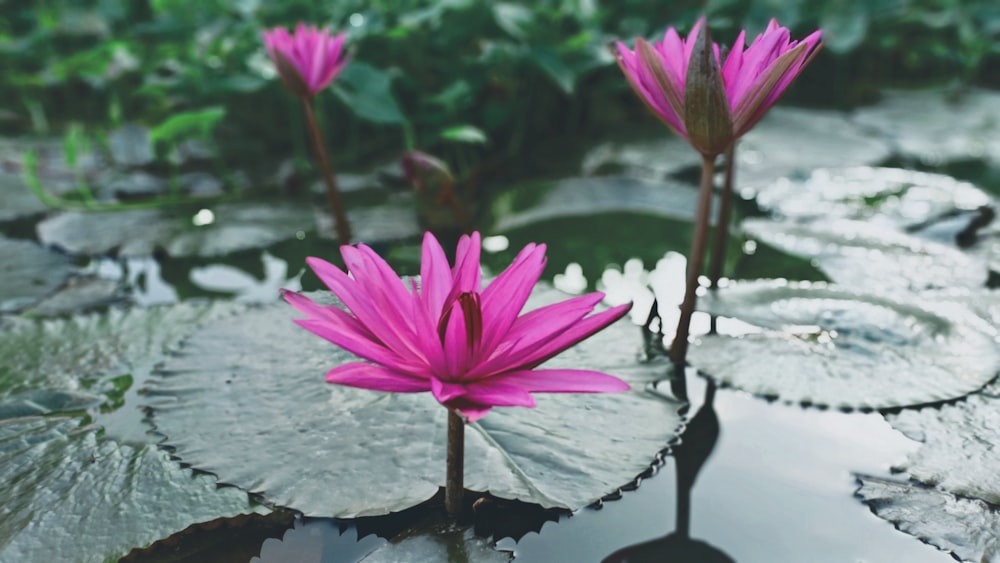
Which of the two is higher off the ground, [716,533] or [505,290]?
[505,290]

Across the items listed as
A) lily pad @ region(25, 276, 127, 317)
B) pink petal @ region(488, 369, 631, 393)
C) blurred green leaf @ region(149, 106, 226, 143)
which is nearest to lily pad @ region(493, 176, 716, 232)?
blurred green leaf @ region(149, 106, 226, 143)

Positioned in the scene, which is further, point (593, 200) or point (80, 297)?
point (593, 200)

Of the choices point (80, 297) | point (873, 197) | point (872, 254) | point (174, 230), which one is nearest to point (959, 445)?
point (872, 254)

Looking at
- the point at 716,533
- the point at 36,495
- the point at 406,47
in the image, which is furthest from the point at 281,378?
the point at 406,47

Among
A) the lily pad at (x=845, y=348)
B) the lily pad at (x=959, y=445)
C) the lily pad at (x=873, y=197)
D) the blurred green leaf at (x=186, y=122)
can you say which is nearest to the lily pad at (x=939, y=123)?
the lily pad at (x=873, y=197)

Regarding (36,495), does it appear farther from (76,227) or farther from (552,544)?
(76,227)

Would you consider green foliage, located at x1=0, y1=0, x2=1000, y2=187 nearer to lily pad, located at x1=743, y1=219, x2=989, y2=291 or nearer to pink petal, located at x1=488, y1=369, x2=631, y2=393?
lily pad, located at x1=743, y1=219, x2=989, y2=291

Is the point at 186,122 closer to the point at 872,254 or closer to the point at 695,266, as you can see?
the point at 695,266
